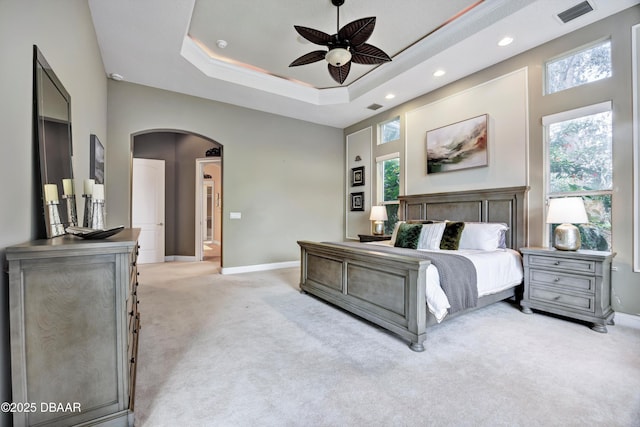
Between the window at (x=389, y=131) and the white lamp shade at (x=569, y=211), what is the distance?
3014mm

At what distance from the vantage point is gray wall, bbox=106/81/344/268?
169 inches

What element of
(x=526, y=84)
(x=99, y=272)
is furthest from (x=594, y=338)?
(x=99, y=272)

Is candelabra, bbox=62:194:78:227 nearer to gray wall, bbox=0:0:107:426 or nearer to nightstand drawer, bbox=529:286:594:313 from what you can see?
gray wall, bbox=0:0:107:426

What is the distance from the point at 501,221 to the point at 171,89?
18.0ft

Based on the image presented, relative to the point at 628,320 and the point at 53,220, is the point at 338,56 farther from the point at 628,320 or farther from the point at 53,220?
the point at 628,320

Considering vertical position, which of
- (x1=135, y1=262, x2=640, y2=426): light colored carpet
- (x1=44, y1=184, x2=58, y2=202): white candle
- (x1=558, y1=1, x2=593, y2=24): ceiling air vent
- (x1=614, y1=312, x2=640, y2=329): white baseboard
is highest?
(x1=558, y1=1, x2=593, y2=24): ceiling air vent

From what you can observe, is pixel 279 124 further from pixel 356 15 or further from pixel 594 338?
pixel 594 338

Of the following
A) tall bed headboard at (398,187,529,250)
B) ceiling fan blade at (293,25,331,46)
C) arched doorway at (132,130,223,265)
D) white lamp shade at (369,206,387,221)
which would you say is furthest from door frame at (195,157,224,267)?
tall bed headboard at (398,187,529,250)

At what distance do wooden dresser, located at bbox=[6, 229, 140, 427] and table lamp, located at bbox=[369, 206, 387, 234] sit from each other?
4.41m

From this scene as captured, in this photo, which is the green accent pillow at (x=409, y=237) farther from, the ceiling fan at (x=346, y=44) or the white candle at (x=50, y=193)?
the white candle at (x=50, y=193)

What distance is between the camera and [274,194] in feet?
18.8

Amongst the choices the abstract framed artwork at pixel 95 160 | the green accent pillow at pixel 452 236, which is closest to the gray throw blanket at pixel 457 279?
the green accent pillow at pixel 452 236

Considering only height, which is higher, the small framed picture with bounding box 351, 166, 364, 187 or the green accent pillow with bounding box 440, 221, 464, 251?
the small framed picture with bounding box 351, 166, 364, 187

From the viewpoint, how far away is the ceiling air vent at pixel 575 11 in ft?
9.04
